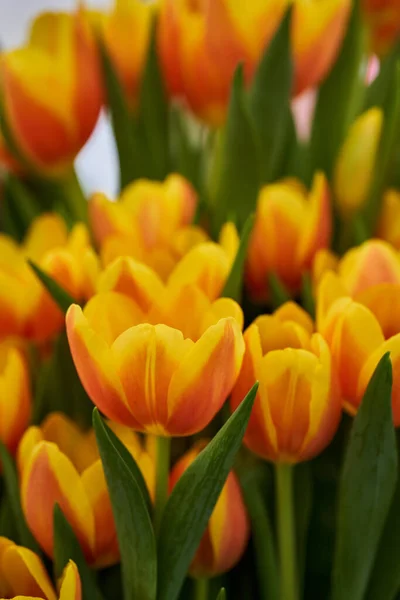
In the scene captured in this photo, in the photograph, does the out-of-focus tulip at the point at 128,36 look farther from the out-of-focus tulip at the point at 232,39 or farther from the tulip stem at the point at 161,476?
the tulip stem at the point at 161,476

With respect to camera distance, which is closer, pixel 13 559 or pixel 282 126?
pixel 13 559

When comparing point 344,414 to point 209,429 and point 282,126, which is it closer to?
point 209,429

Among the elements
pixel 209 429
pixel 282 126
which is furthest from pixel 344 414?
pixel 282 126

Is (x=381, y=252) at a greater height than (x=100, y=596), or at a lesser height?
greater

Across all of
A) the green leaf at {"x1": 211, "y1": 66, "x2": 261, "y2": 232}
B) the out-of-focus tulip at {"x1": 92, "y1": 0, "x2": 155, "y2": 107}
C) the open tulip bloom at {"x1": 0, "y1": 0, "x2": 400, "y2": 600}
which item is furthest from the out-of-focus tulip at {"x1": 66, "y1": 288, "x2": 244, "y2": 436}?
the out-of-focus tulip at {"x1": 92, "y1": 0, "x2": 155, "y2": 107}

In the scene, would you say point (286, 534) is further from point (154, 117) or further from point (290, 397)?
point (154, 117)
